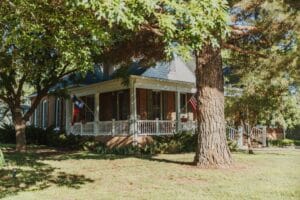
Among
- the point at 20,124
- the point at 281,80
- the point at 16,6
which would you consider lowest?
the point at 20,124

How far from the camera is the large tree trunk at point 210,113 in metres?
13.1

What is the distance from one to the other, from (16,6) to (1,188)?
15.5ft

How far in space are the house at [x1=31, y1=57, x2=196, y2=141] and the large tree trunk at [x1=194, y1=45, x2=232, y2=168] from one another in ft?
27.3

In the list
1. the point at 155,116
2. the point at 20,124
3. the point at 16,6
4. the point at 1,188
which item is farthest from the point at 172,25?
the point at 155,116

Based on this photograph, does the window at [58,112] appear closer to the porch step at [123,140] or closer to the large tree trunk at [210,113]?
the porch step at [123,140]

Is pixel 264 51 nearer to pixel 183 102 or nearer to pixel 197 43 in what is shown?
pixel 197 43

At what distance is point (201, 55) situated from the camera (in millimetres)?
13633

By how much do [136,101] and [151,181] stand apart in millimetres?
13364

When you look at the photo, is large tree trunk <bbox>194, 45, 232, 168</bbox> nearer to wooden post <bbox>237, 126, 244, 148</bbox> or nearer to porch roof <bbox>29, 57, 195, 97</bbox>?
porch roof <bbox>29, 57, 195, 97</bbox>

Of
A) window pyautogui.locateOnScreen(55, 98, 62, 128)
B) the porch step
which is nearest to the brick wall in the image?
the porch step

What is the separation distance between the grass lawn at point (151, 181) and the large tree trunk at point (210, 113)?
553 mm

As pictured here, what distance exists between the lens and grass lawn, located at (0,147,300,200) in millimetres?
9227

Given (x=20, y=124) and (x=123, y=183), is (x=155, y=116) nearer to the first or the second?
(x=20, y=124)

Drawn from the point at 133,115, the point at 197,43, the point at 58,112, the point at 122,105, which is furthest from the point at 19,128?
the point at 197,43
